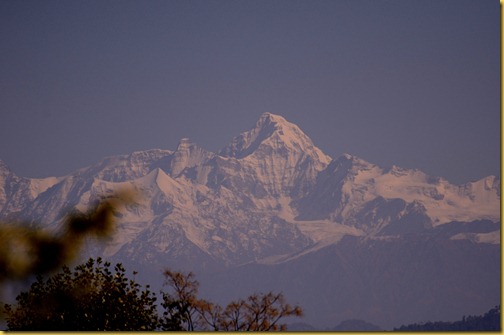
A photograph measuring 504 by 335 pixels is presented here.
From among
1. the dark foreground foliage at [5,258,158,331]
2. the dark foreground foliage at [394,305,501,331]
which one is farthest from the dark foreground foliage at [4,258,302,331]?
the dark foreground foliage at [394,305,501,331]

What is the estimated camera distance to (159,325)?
1097 cm

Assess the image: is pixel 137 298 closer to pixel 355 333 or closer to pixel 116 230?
pixel 116 230

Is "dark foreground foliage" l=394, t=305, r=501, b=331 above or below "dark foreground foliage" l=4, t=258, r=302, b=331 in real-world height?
above

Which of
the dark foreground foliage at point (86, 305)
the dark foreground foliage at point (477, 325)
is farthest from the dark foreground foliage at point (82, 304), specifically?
the dark foreground foliage at point (477, 325)

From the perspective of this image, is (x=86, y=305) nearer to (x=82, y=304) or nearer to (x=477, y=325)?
(x=82, y=304)

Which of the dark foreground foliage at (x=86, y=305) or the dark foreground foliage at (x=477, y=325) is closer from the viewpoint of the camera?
the dark foreground foliage at (x=86, y=305)

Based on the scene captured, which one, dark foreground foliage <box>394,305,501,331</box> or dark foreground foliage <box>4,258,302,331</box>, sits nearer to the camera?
dark foreground foliage <box>4,258,302,331</box>

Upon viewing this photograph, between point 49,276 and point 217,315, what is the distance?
2.64 meters

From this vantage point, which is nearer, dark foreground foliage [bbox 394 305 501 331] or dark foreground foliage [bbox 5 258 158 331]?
dark foreground foliage [bbox 5 258 158 331]

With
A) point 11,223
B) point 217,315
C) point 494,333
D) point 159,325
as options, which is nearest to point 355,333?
point 494,333

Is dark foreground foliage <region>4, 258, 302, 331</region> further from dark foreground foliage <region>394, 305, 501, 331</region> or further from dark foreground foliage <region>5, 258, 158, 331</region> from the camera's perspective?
dark foreground foliage <region>394, 305, 501, 331</region>

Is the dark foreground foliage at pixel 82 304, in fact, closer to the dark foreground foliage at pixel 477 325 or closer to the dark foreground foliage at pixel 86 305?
the dark foreground foliage at pixel 86 305

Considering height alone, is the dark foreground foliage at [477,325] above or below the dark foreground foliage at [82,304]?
above

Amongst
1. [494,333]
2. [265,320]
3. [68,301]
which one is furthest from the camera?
[265,320]
